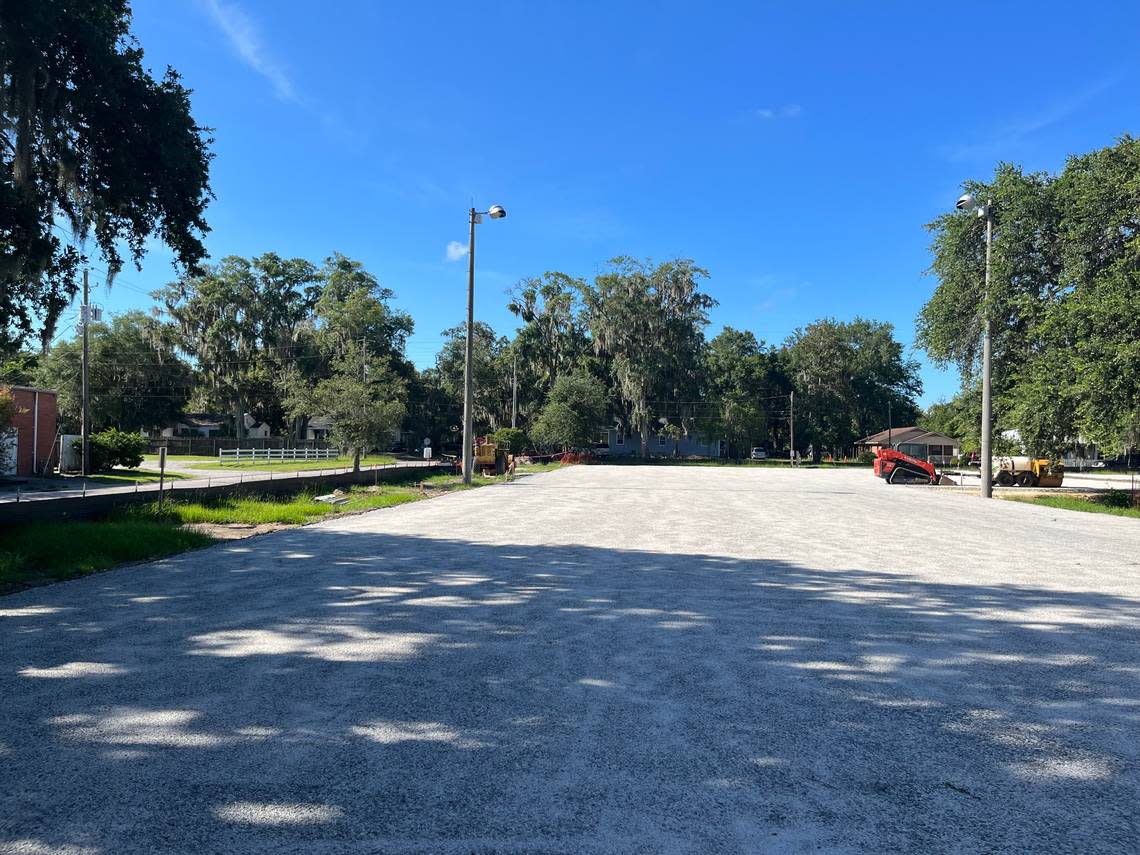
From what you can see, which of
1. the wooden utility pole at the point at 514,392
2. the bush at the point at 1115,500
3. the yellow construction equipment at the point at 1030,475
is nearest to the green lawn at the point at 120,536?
the bush at the point at 1115,500

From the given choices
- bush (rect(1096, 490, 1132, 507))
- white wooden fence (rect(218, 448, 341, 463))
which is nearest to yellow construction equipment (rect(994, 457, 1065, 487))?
bush (rect(1096, 490, 1132, 507))

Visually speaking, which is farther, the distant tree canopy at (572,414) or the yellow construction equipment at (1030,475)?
the distant tree canopy at (572,414)

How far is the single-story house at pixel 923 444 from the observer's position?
57.7m

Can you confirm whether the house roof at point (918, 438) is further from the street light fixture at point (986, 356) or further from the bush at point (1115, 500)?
the bush at point (1115, 500)

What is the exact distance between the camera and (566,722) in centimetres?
359

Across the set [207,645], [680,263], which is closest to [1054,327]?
[207,645]

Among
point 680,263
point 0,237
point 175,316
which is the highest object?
point 680,263

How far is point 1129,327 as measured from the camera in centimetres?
1775

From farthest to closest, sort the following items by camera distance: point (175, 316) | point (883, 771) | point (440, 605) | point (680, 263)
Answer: point (680, 263)
point (175, 316)
point (440, 605)
point (883, 771)

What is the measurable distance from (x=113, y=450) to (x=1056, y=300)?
3785 cm

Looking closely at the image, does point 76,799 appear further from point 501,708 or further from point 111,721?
point 501,708

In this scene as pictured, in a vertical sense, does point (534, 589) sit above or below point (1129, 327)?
below

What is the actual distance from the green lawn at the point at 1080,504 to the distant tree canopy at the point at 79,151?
70.9 feet

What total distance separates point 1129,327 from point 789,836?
69.0 feet
